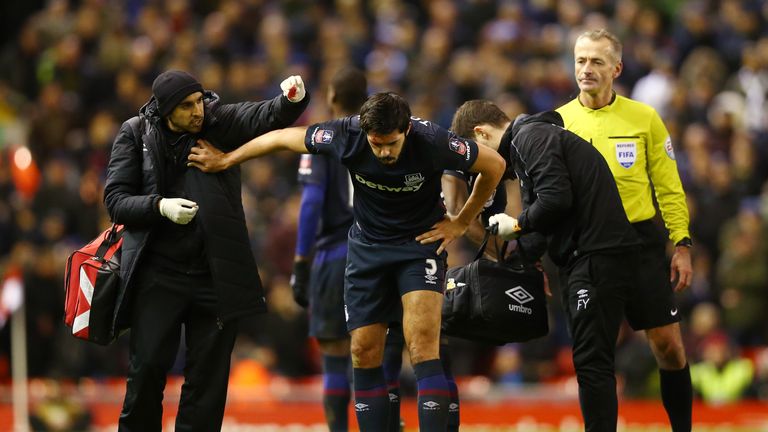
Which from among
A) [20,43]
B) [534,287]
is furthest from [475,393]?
[20,43]

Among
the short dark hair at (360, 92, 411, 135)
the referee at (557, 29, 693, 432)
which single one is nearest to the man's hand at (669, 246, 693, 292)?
the referee at (557, 29, 693, 432)

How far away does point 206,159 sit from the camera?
8.31 meters

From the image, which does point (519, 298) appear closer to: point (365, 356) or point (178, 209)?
point (365, 356)

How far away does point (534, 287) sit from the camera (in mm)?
8625

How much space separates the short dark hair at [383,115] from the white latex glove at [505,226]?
36.8 inches

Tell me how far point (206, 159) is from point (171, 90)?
49 cm

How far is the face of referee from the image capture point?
855 cm

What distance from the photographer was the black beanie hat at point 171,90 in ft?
26.7

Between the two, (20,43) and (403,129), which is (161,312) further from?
(20,43)

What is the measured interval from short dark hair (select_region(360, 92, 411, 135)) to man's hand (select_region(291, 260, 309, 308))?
2661mm

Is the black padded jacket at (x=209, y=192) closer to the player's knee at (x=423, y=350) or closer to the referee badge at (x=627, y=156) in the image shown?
the player's knee at (x=423, y=350)

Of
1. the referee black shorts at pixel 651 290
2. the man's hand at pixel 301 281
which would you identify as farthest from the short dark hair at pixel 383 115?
the man's hand at pixel 301 281

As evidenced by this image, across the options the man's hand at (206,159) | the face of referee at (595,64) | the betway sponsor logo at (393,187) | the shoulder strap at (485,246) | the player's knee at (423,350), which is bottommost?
the player's knee at (423,350)

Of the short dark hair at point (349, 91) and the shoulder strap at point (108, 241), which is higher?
the short dark hair at point (349, 91)
